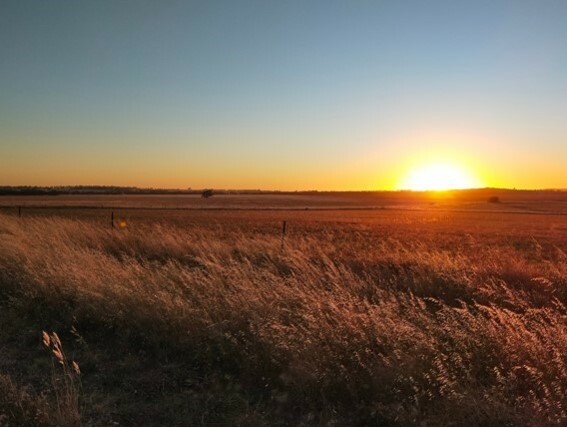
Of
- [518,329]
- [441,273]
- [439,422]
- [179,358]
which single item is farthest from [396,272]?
[439,422]

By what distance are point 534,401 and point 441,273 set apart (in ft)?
16.2

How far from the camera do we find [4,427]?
12.6ft

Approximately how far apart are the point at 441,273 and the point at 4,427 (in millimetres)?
7008

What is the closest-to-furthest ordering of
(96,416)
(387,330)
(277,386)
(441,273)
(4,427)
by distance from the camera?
(4,427)
(96,416)
(277,386)
(387,330)
(441,273)

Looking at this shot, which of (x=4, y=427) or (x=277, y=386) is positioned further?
(x=277, y=386)

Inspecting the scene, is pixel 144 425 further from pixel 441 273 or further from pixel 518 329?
pixel 441 273

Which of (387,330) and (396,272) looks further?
(396,272)

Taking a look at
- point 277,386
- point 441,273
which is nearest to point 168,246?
point 441,273

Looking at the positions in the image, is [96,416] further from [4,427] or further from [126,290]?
[126,290]

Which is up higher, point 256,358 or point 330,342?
point 330,342

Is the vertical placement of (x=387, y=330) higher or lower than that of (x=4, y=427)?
higher

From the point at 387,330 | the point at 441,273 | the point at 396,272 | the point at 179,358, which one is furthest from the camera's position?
the point at 396,272

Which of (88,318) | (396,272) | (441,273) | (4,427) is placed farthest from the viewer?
(396,272)

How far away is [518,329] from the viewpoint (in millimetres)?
5086
